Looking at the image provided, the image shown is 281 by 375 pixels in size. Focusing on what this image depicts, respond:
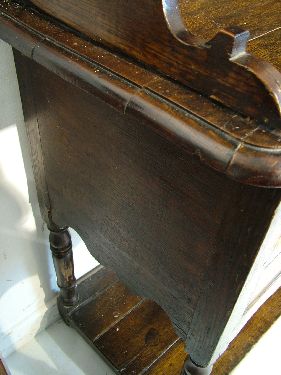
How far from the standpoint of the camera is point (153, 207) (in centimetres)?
54

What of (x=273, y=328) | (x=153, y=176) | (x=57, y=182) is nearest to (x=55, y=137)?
(x=57, y=182)

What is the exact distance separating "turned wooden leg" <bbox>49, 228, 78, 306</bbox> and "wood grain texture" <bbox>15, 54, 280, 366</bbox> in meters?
0.19

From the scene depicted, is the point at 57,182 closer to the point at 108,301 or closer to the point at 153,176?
the point at 153,176

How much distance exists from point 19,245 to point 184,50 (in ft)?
2.38

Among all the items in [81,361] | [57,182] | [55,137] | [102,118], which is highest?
[102,118]

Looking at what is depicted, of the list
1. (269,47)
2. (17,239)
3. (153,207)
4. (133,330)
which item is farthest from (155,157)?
(133,330)

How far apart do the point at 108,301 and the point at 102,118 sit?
0.80 metres

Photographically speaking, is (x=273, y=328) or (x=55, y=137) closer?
(x=55, y=137)

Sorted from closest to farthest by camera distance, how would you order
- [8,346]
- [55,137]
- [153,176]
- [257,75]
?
1. [257,75]
2. [153,176]
3. [55,137]
4. [8,346]

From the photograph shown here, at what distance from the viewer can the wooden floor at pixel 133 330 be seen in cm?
107

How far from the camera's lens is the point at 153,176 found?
1.68 ft

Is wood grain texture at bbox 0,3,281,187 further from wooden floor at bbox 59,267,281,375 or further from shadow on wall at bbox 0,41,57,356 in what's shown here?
wooden floor at bbox 59,267,281,375

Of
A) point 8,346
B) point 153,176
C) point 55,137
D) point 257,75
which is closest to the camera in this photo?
point 257,75

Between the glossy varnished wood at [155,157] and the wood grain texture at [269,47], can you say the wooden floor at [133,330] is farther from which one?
the wood grain texture at [269,47]
